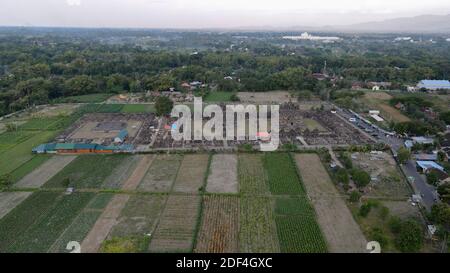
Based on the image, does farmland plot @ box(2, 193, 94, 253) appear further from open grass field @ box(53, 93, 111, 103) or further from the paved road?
open grass field @ box(53, 93, 111, 103)

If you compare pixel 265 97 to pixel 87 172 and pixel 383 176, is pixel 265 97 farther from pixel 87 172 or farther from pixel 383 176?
pixel 87 172

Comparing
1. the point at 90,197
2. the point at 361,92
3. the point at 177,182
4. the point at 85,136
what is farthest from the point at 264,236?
the point at 361,92

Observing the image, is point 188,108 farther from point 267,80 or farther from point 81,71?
point 81,71

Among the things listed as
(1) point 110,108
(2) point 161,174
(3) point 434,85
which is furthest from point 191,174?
(3) point 434,85

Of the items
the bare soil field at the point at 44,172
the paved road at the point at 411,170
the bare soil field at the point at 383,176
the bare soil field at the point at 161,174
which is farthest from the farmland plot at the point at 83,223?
the paved road at the point at 411,170

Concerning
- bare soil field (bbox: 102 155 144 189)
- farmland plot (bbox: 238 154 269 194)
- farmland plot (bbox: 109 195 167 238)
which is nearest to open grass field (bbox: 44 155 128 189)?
bare soil field (bbox: 102 155 144 189)
